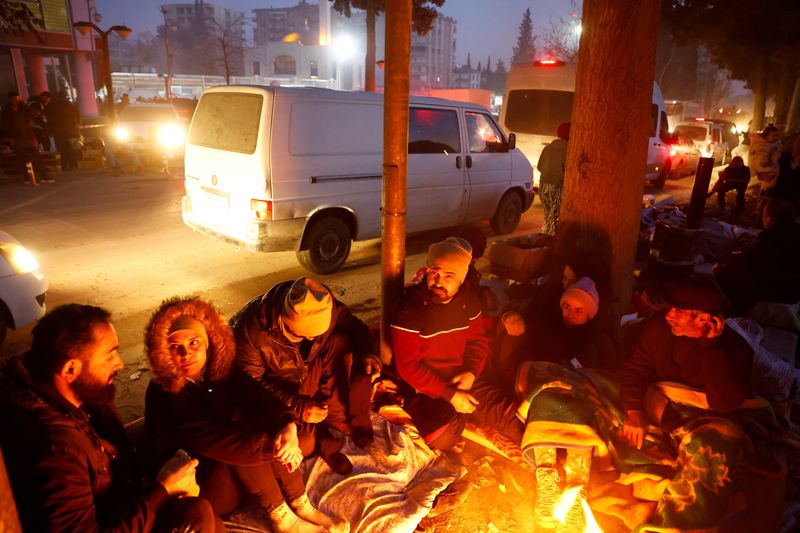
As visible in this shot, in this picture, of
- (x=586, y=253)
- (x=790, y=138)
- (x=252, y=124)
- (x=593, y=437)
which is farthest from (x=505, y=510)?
(x=790, y=138)

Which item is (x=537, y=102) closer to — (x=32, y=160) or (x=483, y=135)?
(x=483, y=135)

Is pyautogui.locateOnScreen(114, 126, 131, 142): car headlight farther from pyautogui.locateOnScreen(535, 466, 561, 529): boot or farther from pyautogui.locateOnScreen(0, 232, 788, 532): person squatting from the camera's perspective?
pyautogui.locateOnScreen(535, 466, 561, 529): boot

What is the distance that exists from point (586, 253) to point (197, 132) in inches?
187

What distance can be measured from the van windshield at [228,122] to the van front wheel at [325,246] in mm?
1238

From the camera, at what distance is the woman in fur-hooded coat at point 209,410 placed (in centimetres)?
227

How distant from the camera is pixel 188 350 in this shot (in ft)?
7.47

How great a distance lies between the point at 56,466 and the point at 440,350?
7.00ft

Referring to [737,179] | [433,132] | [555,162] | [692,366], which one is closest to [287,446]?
[692,366]

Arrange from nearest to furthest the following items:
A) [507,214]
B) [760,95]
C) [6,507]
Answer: [6,507], [507,214], [760,95]

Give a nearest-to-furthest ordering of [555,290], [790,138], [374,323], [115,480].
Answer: [115,480], [555,290], [374,323], [790,138]

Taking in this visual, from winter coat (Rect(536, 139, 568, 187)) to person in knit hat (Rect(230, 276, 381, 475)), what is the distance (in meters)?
5.01

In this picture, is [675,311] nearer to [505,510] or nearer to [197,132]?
[505,510]

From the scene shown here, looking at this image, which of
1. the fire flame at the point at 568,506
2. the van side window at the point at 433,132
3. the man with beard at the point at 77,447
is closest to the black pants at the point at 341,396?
the man with beard at the point at 77,447

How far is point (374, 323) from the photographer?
17.5 ft
